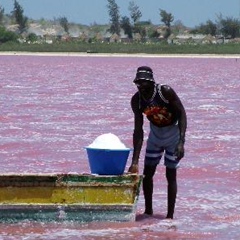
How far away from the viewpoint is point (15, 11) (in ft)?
410

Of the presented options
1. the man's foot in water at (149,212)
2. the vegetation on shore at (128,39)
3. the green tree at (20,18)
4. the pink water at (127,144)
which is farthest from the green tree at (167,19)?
the man's foot in water at (149,212)

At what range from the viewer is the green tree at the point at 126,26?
123 metres

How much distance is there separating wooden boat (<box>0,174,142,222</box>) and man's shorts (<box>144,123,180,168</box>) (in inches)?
13.7

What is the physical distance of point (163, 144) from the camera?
30.3 feet

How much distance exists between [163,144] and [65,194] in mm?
972

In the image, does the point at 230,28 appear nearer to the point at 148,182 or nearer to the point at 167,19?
the point at 167,19

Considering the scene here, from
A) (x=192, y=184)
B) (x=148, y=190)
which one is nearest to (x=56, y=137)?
(x=192, y=184)

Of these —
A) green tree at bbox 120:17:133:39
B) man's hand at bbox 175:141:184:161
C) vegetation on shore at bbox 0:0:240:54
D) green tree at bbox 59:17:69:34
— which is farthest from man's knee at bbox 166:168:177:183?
green tree at bbox 59:17:69:34

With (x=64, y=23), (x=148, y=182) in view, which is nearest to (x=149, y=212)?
(x=148, y=182)

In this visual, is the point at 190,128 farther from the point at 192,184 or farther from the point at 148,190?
the point at 148,190

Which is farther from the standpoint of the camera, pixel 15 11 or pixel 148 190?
pixel 15 11

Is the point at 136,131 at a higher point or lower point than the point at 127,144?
higher

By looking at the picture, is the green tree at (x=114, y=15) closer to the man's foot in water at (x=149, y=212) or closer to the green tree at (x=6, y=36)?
the green tree at (x=6, y=36)

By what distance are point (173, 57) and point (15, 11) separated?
110ft
